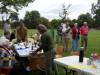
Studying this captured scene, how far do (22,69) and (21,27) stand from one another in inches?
45.0

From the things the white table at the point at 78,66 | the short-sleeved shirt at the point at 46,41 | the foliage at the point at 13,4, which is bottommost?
the white table at the point at 78,66

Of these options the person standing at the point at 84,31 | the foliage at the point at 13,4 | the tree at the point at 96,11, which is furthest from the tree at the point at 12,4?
the tree at the point at 96,11

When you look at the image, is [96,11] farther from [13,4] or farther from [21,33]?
[21,33]

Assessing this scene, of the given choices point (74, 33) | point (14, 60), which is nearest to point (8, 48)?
point (14, 60)

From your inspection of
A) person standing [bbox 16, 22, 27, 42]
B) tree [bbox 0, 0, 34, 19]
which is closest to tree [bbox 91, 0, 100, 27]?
tree [bbox 0, 0, 34, 19]

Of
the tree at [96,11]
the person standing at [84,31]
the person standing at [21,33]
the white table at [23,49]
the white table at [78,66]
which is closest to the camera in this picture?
the white table at [78,66]

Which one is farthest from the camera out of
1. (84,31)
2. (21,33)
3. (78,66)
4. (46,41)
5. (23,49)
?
(84,31)

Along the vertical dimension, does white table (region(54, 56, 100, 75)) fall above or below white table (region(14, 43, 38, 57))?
below

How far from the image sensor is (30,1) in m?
38.6

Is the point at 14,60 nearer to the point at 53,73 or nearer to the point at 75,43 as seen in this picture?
the point at 53,73

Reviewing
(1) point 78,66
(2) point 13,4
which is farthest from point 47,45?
(2) point 13,4

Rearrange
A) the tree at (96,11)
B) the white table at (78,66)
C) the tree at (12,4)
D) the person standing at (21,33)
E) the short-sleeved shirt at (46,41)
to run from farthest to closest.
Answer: the tree at (96,11) → the tree at (12,4) → the person standing at (21,33) → the short-sleeved shirt at (46,41) → the white table at (78,66)

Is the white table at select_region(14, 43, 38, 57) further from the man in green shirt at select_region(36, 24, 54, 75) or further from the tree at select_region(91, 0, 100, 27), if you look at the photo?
the tree at select_region(91, 0, 100, 27)

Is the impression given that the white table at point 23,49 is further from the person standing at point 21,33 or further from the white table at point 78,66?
the white table at point 78,66
